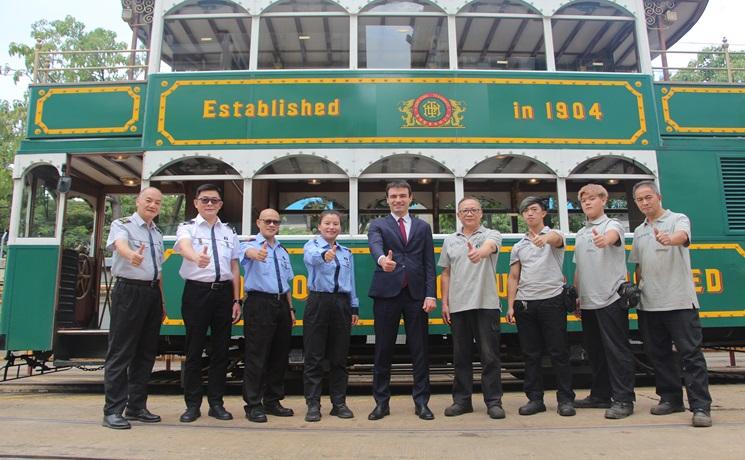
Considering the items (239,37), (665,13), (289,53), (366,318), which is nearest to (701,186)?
(665,13)

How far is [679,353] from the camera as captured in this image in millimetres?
3783

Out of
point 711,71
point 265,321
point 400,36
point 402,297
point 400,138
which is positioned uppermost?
point 711,71

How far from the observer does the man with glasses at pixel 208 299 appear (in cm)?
371

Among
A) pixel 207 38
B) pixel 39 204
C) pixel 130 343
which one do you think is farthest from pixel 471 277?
pixel 39 204

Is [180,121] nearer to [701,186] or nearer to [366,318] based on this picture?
[366,318]

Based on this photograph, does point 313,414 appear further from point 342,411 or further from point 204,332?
point 204,332

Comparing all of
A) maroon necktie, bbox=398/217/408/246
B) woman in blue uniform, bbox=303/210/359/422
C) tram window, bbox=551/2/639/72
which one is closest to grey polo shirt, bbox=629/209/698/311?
maroon necktie, bbox=398/217/408/246

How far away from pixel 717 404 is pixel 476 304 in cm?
227

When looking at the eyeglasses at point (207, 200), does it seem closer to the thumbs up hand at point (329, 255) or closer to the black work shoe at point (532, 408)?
the thumbs up hand at point (329, 255)

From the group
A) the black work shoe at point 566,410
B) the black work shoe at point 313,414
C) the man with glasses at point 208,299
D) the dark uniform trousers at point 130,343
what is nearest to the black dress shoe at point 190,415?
the man with glasses at point 208,299

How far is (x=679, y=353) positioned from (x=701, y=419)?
55 cm

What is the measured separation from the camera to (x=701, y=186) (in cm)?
545

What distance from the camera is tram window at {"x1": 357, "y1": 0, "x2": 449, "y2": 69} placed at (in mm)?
5594

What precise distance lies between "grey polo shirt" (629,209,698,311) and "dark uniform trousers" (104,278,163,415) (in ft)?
11.7
